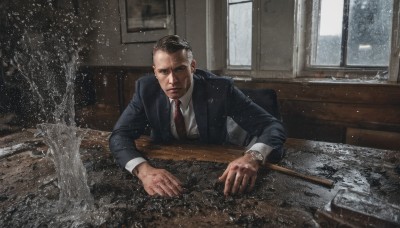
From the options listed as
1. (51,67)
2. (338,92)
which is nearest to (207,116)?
(338,92)

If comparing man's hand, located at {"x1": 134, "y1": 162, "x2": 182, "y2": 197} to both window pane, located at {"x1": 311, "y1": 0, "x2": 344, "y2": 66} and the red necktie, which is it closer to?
the red necktie

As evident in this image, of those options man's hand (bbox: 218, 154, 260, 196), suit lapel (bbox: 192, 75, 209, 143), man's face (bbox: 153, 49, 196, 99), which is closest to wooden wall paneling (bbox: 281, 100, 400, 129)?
suit lapel (bbox: 192, 75, 209, 143)

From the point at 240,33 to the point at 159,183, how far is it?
2837 millimetres

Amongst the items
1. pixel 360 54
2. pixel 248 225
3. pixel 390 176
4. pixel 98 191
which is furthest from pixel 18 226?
pixel 360 54

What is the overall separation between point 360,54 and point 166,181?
279cm

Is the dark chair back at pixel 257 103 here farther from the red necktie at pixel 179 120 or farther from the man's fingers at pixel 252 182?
the man's fingers at pixel 252 182

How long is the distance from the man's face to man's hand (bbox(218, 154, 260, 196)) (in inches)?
31.0

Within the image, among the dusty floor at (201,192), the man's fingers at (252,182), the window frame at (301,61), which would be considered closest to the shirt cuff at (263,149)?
the dusty floor at (201,192)

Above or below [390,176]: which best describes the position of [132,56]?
above

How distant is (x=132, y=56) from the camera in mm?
4824

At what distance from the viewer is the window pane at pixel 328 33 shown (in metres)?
3.34

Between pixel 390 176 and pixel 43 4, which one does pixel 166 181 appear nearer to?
pixel 390 176

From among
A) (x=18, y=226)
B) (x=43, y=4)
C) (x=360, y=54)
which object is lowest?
(x=18, y=226)

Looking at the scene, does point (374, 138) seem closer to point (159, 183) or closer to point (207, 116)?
point (207, 116)
